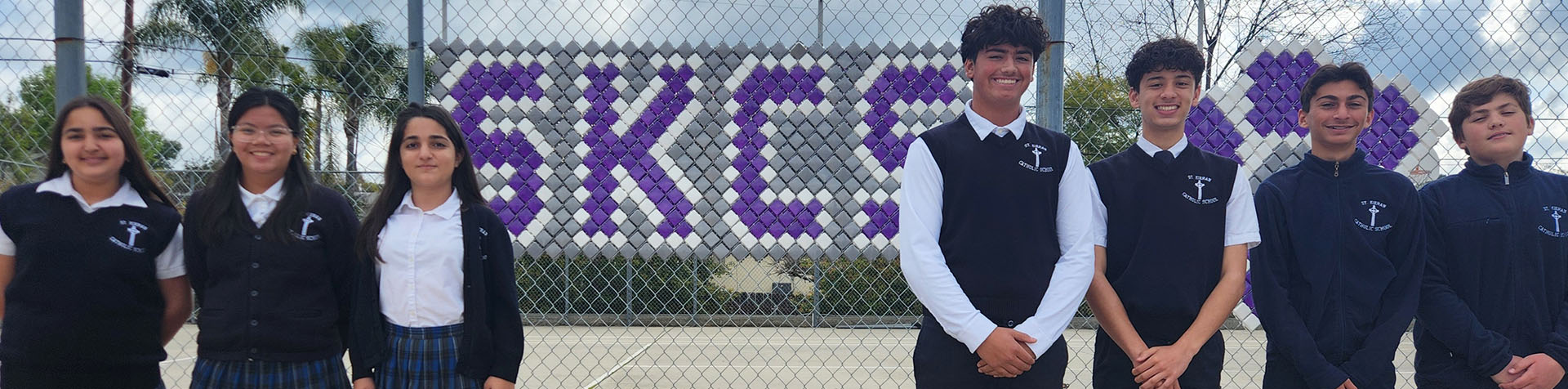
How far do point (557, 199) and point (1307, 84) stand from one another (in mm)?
2305

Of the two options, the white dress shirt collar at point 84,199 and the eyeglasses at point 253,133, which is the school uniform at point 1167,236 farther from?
the white dress shirt collar at point 84,199

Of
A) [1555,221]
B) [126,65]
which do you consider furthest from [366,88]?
[1555,221]

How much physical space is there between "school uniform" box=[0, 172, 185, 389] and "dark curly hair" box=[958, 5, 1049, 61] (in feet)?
6.85

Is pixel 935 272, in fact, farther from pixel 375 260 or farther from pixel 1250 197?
pixel 375 260

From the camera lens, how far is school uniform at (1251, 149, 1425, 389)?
85.4 inches

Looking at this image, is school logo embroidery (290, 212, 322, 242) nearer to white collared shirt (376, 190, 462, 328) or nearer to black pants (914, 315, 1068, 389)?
white collared shirt (376, 190, 462, 328)

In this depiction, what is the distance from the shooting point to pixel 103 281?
210 centimetres

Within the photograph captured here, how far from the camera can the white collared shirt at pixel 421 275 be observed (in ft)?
6.74

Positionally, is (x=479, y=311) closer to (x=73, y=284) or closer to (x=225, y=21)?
(x=73, y=284)

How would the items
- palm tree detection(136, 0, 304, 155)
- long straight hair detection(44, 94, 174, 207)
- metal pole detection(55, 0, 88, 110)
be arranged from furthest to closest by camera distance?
palm tree detection(136, 0, 304, 155) → metal pole detection(55, 0, 88, 110) → long straight hair detection(44, 94, 174, 207)

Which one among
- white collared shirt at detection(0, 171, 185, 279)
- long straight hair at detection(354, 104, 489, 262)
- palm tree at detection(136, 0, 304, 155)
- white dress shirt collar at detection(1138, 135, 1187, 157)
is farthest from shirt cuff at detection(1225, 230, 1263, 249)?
Answer: palm tree at detection(136, 0, 304, 155)

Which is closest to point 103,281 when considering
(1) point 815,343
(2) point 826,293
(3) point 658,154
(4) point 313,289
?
(4) point 313,289

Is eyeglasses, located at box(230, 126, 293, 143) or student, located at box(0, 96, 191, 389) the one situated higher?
eyeglasses, located at box(230, 126, 293, 143)

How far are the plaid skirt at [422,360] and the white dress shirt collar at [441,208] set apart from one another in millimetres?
268
